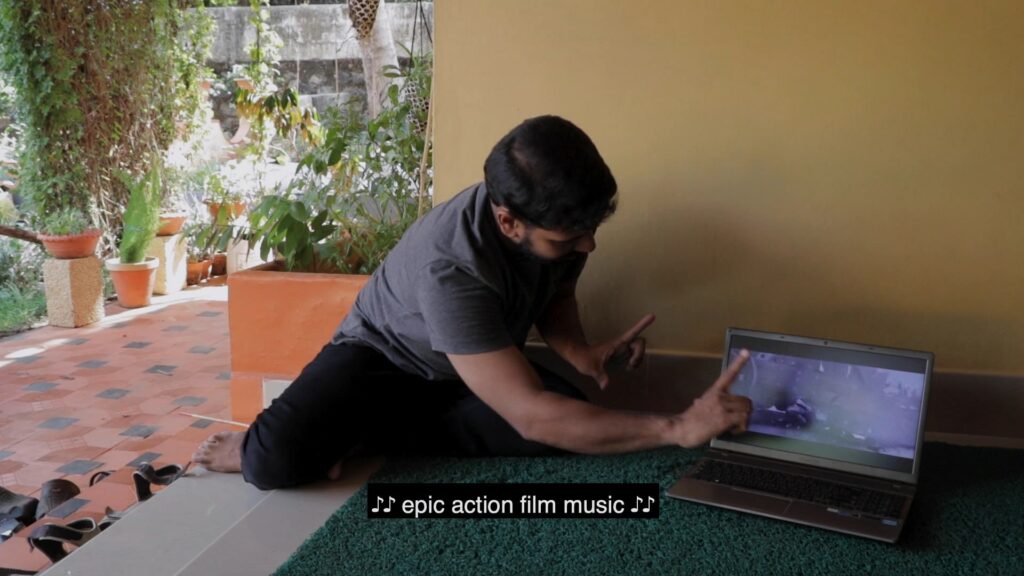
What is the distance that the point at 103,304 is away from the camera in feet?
16.5

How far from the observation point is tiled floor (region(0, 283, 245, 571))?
2.80 meters

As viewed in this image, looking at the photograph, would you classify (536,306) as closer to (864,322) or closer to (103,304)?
(864,322)

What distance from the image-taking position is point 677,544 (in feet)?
5.40

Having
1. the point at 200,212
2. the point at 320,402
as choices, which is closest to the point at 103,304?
the point at 200,212

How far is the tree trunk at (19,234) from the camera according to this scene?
16.0ft

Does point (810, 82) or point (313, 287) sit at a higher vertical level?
point (810, 82)

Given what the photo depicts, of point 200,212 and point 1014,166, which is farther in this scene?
point 200,212

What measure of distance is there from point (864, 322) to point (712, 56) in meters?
0.81

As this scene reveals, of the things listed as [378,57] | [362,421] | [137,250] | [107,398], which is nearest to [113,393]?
[107,398]

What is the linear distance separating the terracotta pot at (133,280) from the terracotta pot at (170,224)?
1.02ft

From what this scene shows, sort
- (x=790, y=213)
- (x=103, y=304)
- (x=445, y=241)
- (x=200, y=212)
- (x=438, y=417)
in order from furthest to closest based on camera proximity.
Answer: (x=200, y=212)
(x=103, y=304)
(x=790, y=213)
(x=438, y=417)
(x=445, y=241)

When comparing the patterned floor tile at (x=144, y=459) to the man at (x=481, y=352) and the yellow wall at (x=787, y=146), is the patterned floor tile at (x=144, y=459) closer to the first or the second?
the man at (x=481, y=352)

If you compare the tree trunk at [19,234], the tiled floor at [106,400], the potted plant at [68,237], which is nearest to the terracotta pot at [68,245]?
the potted plant at [68,237]
